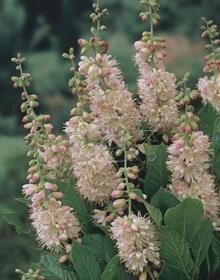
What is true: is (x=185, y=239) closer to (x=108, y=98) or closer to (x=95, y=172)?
(x=95, y=172)

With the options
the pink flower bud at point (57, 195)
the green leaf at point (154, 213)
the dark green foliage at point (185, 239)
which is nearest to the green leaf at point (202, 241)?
the dark green foliage at point (185, 239)

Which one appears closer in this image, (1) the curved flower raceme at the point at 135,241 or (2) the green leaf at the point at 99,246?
(1) the curved flower raceme at the point at 135,241

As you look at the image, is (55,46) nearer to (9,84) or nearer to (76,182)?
(9,84)

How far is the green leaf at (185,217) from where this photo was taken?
2102mm

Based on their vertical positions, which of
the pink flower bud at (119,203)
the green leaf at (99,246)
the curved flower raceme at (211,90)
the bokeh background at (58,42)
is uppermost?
the bokeh background at (58,42)

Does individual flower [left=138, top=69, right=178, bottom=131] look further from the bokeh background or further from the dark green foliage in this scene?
the bokeh background

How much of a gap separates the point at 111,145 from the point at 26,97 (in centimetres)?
26

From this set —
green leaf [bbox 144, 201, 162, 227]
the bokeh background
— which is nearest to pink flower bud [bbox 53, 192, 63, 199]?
green leaf [bbox 144, 201, 162, 227]

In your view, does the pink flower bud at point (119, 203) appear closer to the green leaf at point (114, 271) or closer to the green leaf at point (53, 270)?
the green leaf at point (114, 271)

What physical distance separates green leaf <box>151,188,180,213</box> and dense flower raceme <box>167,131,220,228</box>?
0.03m

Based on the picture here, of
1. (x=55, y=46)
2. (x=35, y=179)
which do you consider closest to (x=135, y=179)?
(x=35, y=179)

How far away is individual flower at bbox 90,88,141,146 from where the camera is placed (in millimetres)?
2260

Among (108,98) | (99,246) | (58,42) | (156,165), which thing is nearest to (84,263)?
(99,246)

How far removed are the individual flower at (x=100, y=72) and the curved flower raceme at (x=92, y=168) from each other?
0.12 metres
